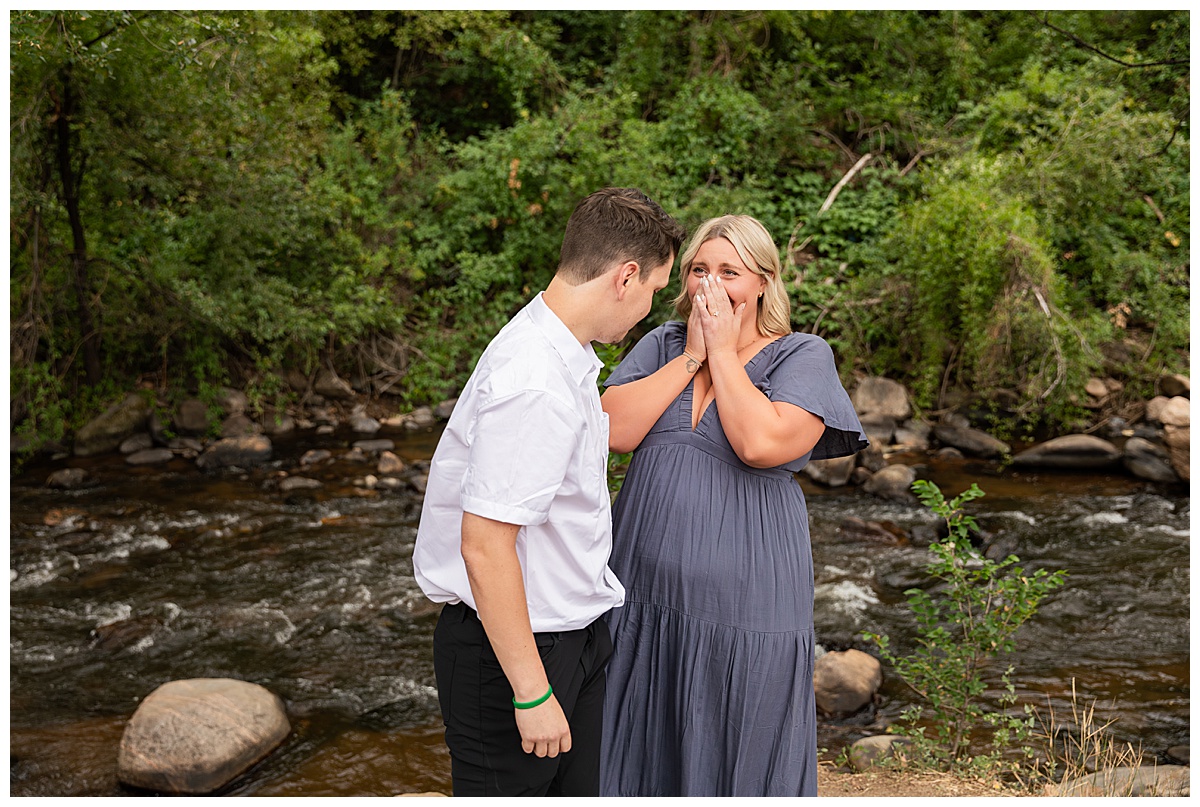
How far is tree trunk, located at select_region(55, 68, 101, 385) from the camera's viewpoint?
30.1ft

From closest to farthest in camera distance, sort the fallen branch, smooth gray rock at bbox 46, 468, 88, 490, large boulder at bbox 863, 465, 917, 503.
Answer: large boulder at bbox 863, 465, 917, 503, smooth gray rock at bbox 46, 468, 88, 490, the fallen branch

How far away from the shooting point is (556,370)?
6.10ft

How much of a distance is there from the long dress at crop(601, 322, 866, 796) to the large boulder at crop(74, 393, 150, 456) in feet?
30.7

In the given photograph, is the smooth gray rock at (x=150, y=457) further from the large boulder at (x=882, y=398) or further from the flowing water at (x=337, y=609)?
the large boulder at (x=882, y=398)

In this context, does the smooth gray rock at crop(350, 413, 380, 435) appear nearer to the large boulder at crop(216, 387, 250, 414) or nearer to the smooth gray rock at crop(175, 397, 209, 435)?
the large boulder at crop(216, 387, 250, 414)

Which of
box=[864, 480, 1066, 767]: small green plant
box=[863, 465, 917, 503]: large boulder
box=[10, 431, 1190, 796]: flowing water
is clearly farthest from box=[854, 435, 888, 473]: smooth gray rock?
box=[864, 480, 1066, 767]: small green plant

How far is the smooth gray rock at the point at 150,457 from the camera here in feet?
32.2

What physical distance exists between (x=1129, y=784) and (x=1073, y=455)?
6407mm

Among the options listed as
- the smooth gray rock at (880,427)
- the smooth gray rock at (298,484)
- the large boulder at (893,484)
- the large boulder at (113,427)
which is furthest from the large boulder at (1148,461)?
the large boulder at (113,427)

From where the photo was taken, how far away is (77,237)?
381 inches

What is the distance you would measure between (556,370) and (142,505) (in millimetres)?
7846

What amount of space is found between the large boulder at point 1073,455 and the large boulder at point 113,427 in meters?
9.54
